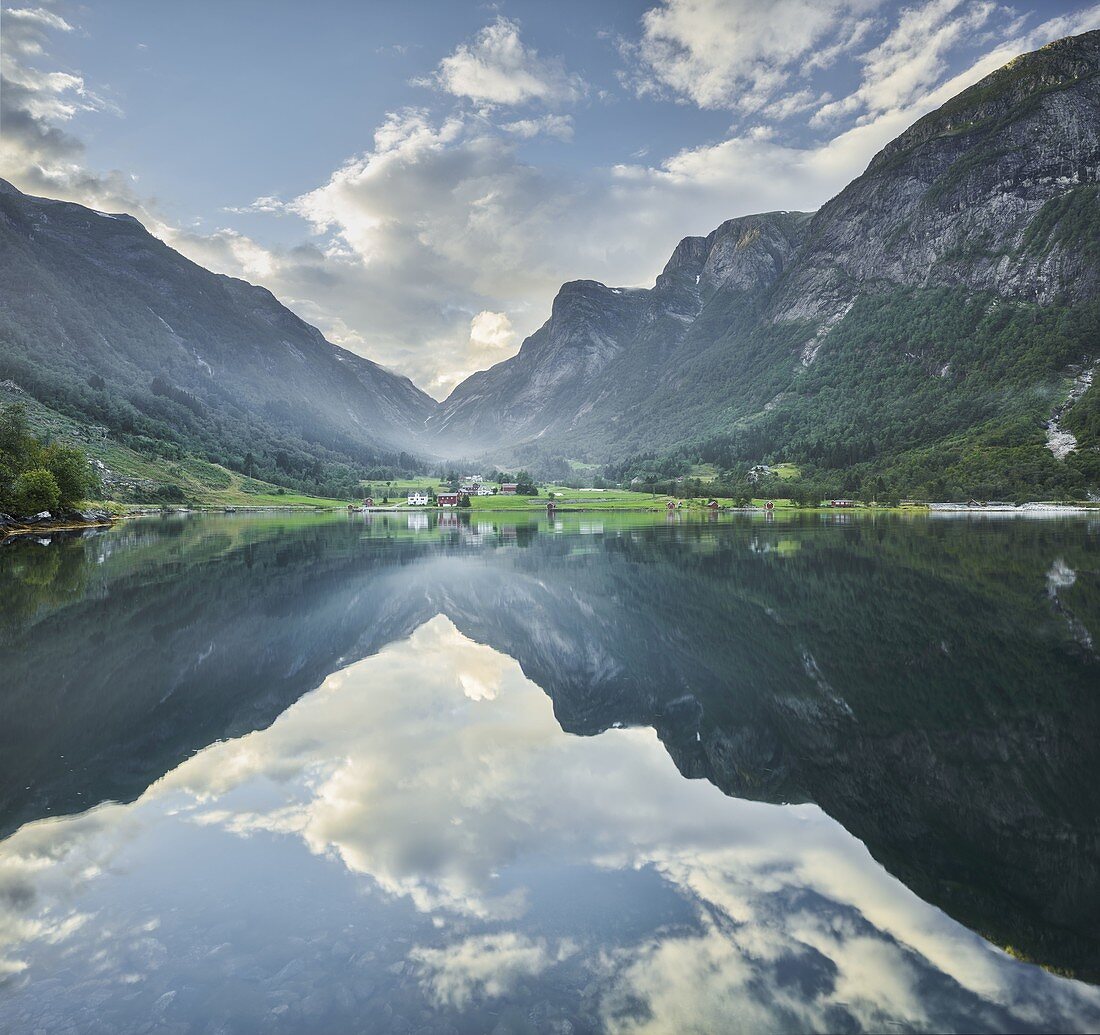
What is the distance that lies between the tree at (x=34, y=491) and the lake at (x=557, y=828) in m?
73.1

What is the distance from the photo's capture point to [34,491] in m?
83.1

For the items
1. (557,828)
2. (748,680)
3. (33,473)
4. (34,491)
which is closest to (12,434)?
(34,491)

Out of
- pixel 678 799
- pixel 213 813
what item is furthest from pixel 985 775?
pixel 213 813

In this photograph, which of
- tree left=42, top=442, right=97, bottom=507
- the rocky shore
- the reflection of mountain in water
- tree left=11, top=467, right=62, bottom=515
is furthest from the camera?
tree left=42, top=442, right=97, bottom=507

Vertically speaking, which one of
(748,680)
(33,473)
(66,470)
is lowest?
(748,680)

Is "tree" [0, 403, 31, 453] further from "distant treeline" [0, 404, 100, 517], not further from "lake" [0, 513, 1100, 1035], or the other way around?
"lake" [0, 513, 1100, 1035]

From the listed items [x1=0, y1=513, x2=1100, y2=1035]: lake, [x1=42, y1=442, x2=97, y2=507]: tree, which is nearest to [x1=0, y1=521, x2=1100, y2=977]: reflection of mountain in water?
[x1=0, y1=513, x2=1100, y2=1035]: lake

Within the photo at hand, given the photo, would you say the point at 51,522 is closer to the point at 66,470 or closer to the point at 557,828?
the point at 66,470

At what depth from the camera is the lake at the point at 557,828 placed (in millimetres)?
6539

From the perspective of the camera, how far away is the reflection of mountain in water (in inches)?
367

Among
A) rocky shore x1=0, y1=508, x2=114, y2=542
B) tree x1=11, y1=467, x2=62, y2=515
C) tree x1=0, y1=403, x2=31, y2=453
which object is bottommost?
rocky shore x1=0, y1=508, x2=114, y2=542

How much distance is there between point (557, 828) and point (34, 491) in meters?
99.3

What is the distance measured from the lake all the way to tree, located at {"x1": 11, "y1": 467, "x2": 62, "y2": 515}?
7308 centimetres

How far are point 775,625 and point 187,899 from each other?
810 inches
